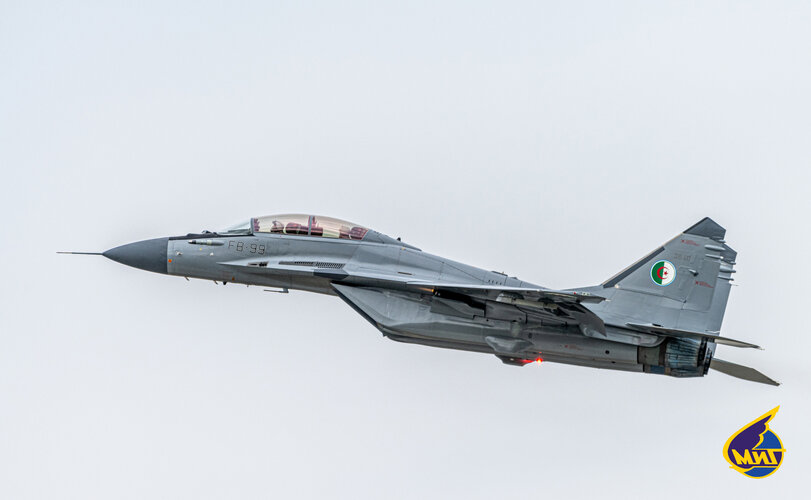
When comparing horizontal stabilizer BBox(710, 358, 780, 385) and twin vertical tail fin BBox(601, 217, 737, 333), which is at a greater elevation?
twin vertical tail fin BBox(601, 217, 737, 333)

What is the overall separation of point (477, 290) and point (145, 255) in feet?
23.2

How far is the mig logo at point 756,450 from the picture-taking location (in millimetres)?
21031

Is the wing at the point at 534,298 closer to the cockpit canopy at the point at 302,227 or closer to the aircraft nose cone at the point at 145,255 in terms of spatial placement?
the cockpit canopy at the point at 302,227

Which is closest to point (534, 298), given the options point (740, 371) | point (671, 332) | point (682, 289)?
point (671, 332)

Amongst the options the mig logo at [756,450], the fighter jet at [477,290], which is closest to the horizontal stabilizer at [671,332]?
the fighter jet at [477,290]

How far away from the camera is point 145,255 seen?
68.3 ft

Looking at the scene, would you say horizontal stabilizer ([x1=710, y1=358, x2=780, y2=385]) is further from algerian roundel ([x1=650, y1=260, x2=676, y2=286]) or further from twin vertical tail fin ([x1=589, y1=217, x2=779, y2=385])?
algerian roundel ([x1=650, y1=260, x2=676, y2=286])

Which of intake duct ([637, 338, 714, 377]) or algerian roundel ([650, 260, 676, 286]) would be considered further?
algerian roundel ([650, 260, 676, 286])

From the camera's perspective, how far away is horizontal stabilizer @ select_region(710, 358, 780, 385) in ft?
66.1

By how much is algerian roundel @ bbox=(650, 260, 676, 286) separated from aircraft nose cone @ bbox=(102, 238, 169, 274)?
9939 mm

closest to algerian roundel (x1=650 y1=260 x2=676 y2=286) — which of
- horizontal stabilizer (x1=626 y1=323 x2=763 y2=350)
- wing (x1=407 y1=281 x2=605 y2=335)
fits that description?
horizontal stabilizer (x1=626 y1=323 x2=763 y2=350)

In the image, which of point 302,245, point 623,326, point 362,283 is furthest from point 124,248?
point 623,326

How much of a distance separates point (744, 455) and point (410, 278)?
811cm

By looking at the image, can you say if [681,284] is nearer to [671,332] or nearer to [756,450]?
[671,332]
